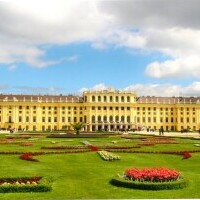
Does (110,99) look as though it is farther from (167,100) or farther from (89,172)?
(89,172)

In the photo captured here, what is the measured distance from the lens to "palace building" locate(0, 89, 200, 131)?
107625 millimetres

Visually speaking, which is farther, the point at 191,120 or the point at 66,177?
the point at 191,120

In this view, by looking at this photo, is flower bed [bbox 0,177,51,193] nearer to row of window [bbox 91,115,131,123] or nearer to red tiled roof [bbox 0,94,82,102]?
row of window [bbox 91,115,131,123]

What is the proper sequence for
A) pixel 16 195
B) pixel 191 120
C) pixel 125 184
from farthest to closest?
pixel 191 120, pixel 125 184, pixel 16 195

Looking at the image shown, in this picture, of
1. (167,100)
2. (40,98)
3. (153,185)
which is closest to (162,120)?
(167,100)

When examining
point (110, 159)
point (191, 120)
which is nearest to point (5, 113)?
point (191, 120)

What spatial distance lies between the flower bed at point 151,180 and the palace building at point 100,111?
90.3m

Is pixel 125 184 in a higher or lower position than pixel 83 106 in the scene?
lower

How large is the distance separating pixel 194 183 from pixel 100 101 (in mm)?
94795

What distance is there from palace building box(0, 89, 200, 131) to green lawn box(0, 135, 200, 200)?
82182mm

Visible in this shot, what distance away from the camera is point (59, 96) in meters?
113

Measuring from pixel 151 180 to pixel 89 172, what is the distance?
4194mm

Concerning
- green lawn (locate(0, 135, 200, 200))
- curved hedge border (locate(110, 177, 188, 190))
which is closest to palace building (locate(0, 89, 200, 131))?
green lawn (locate(0, 135, 200, 200))

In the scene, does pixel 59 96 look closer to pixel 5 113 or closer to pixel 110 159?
pixel 5 113
